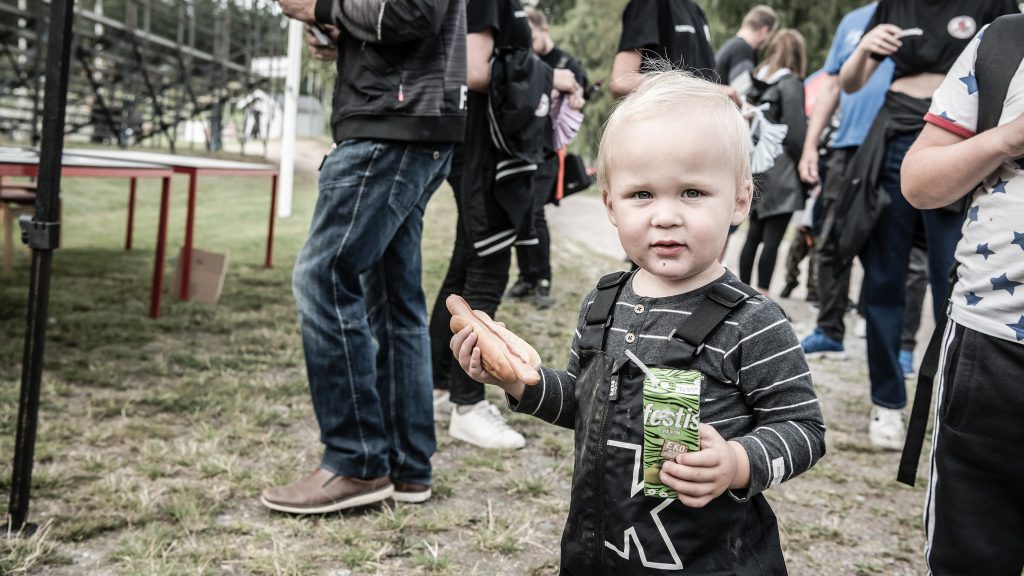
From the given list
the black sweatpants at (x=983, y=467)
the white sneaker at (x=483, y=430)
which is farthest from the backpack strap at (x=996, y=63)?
the white sneaker at (x=483, y=430)

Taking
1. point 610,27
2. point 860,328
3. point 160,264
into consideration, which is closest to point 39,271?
point 160,264

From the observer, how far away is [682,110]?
4.17 ft

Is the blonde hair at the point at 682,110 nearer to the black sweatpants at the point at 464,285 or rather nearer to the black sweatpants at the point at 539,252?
the black sweatpants at the point at 464,285

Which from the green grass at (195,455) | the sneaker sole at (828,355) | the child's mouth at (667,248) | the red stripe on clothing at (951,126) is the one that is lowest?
the green grass at (195,455)

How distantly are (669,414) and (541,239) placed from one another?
5077 mm

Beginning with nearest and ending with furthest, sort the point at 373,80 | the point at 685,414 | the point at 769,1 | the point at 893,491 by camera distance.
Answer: the point at 685,414
the point at 373,80
the point at 893,491
the point at 769,1

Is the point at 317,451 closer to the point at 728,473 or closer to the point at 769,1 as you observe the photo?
the point at 728,473

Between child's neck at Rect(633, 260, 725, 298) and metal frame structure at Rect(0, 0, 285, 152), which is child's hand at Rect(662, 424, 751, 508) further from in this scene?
metal frame structure at Rect(0, 0, 285, 152)

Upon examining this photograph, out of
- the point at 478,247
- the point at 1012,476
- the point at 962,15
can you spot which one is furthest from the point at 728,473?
the point at 962,15

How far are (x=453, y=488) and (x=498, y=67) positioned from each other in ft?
4.75

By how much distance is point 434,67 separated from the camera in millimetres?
2285

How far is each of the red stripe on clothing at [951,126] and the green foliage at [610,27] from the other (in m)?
5.16

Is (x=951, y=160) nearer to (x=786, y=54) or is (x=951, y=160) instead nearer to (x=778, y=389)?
(x=778, y=389)

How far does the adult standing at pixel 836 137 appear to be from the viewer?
4265 mm
